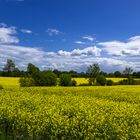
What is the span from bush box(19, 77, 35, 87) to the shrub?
1851 mm

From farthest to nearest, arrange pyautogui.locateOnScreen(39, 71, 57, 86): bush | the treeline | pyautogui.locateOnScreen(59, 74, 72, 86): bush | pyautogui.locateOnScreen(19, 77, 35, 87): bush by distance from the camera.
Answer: the treeline → pyautogui.locateOnScreen(59, 74, 72, 86): bush → pyautogui.locateOnScreen(39, 71, 57, 86): bush → pyautogui.locateOnScreen(19, 77, 35, 87): bush

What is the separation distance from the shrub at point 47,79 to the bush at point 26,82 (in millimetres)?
1851

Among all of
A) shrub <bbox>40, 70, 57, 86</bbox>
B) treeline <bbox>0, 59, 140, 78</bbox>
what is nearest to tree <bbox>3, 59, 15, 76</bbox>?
treeline <bbox>0, 59, 140, 78</bbox>

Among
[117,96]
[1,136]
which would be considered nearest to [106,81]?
[117,96]

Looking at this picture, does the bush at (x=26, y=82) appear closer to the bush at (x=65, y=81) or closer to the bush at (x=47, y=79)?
the bush at (x=47, y=79)

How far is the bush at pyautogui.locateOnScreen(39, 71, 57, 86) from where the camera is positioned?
78438 millimetres

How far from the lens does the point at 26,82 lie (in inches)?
3034

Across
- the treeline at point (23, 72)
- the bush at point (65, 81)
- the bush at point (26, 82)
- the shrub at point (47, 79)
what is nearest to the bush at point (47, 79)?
the shrub at point (47, 79)

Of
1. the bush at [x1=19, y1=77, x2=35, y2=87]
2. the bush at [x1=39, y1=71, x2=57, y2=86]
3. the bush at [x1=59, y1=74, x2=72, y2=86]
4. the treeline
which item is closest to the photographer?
the bush at [x1=19, y1=77, x2=35, y2=87]

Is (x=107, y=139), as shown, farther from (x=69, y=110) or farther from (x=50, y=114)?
(x=69, y=110)

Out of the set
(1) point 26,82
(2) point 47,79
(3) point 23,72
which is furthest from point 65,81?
(3) point 23,72

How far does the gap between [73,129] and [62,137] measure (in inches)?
49.3

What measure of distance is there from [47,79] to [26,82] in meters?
4.44

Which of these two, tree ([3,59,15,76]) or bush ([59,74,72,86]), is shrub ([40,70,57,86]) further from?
tree ([3,59,15,76])
